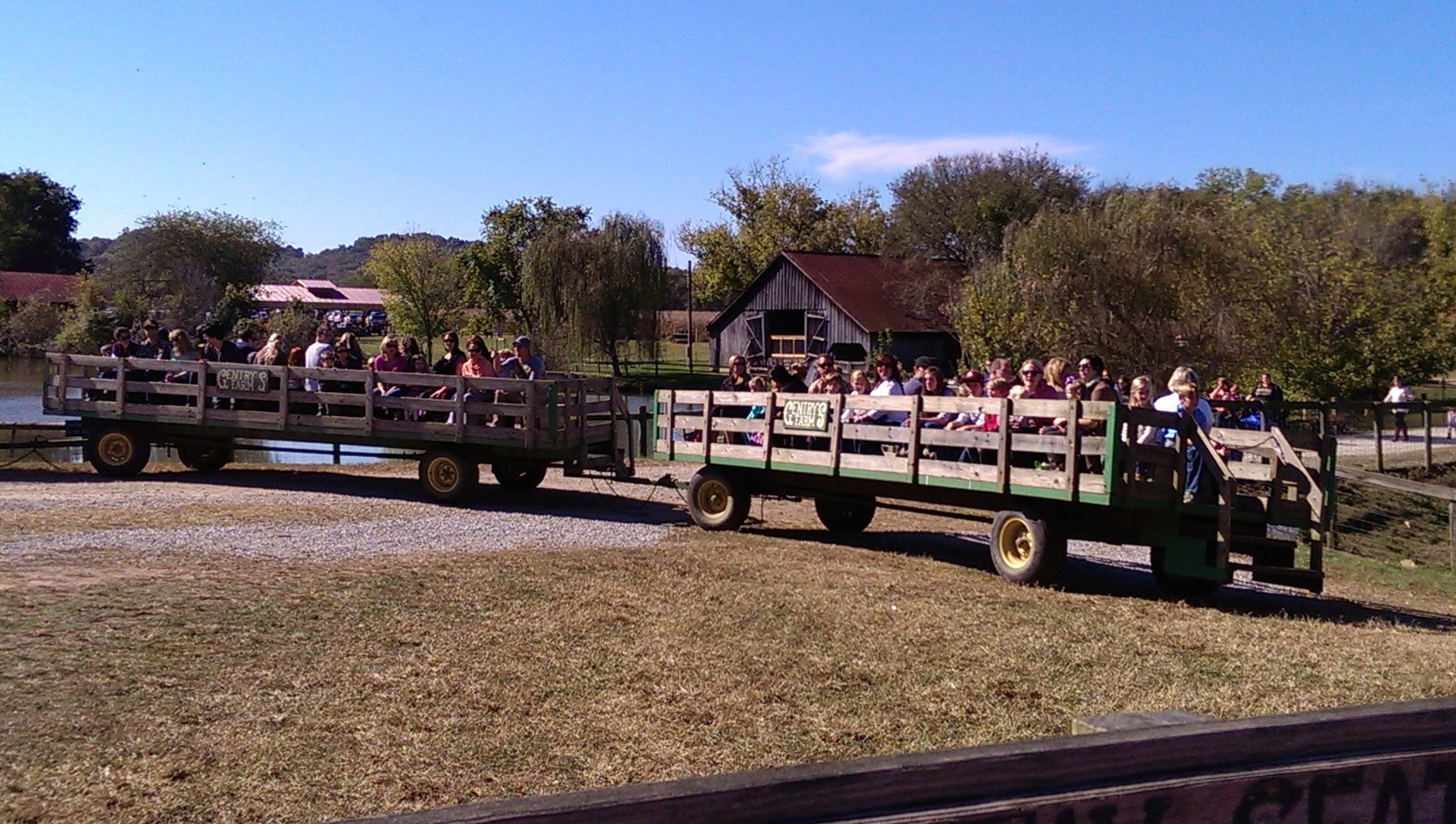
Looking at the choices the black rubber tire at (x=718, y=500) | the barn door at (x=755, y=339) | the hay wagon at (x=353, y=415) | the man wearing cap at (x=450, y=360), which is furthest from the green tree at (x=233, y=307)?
the black rubber tire at (x=718, y=500)

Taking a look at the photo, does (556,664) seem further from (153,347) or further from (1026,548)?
(153,347)

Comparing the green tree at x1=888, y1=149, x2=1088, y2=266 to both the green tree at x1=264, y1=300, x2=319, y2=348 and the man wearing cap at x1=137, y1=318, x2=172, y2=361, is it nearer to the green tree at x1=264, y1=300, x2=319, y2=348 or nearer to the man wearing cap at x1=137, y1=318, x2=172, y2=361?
the green tree at x1=264, y1=300, x2=319, y2=348

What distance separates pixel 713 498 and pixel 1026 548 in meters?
4.16

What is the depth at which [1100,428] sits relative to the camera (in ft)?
34.8

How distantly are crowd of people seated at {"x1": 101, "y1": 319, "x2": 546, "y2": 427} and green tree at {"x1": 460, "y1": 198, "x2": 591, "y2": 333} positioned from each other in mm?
42668

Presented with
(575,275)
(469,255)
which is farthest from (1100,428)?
(469,255)

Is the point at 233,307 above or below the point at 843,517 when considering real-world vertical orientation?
above

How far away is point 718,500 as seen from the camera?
14461 millimetres

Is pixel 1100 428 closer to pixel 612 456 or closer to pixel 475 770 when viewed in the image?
pixel 475 770

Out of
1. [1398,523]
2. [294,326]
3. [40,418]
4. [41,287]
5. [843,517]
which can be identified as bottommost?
[1398,523]

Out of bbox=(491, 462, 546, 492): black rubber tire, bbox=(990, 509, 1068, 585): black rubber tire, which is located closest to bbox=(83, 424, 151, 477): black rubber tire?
bbox=(491, 462, 546, 492): black rubber tire

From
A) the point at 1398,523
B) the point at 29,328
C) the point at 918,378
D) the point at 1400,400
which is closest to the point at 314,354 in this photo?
the point at 918,378

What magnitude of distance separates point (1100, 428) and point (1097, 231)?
90.1 feet

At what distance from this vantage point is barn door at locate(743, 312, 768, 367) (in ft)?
190
